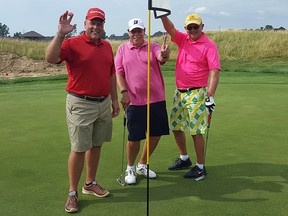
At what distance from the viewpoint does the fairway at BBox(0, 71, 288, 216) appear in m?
3.22

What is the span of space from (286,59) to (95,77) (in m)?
18.5

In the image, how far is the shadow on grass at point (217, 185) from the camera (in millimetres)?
3447

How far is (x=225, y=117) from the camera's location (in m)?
6.57

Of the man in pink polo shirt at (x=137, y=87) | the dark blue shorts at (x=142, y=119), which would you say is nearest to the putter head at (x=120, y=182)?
the man in pink polo shirt at (x=137, y=87)

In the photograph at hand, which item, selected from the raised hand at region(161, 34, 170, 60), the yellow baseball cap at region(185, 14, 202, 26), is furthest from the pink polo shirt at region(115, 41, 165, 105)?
the yellow baseball cap at region(185, 14, 202, 26)

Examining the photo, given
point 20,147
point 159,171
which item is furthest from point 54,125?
point 159,171

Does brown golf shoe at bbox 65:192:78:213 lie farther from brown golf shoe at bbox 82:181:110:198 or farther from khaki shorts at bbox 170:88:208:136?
khaki shorts at bbox 170:88:208:136

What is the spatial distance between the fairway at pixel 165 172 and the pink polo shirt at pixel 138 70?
832 mm

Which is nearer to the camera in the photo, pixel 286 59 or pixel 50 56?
pixel 50 56

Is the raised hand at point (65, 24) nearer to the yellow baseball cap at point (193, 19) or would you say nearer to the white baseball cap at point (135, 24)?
the white baseball cap at point (135, 24)

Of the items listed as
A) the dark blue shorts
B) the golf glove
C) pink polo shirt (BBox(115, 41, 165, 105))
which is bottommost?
the dark blue shorts

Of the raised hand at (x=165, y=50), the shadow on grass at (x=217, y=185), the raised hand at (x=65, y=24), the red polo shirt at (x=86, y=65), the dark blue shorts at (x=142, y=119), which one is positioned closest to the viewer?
the raised hand at (x=65, y=24)

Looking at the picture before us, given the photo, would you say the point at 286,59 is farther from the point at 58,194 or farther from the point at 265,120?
the point at 58,194

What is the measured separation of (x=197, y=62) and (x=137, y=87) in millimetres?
676
